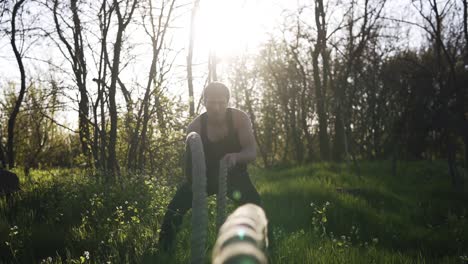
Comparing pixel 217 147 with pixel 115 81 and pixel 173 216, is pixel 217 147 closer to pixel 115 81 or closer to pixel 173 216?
pixel 173 216

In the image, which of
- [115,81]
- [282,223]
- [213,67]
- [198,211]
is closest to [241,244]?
[198,211]

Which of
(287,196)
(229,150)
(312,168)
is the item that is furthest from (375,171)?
(229,150)

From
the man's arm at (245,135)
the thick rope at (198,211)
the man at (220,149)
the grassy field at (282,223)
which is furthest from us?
the man at (220,149)

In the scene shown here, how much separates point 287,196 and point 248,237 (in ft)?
20.4

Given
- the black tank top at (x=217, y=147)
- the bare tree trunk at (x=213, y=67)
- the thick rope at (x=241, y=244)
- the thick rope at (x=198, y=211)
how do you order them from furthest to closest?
1. the bare tree trunk at (x=213, y=67)
2. the black tank top at (x=217, y=147)
3. the thick rope at (x=198, y=211)
4. the thick rope at (x=241, y=244)

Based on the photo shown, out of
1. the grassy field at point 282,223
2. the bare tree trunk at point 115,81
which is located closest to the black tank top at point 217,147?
the grassy field at point 282,223

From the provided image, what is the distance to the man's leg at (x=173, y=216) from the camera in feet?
11.6

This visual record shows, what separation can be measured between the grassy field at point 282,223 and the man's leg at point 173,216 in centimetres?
11

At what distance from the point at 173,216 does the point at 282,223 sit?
7.57 feet

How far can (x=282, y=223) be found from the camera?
5.59 m

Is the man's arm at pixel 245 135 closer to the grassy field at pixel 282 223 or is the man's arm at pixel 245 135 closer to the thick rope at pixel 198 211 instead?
the grassy field at pixel 282 223

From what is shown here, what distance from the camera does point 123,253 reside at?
3.25 m

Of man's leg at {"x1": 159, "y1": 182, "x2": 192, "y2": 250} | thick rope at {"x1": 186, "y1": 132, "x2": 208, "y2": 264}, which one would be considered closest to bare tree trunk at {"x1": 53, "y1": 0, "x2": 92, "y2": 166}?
man's leg at {"x1": 159, "y1": 182, "x2": 192, "y2": 250}

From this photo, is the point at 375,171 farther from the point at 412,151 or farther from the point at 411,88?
the point at 412,151
